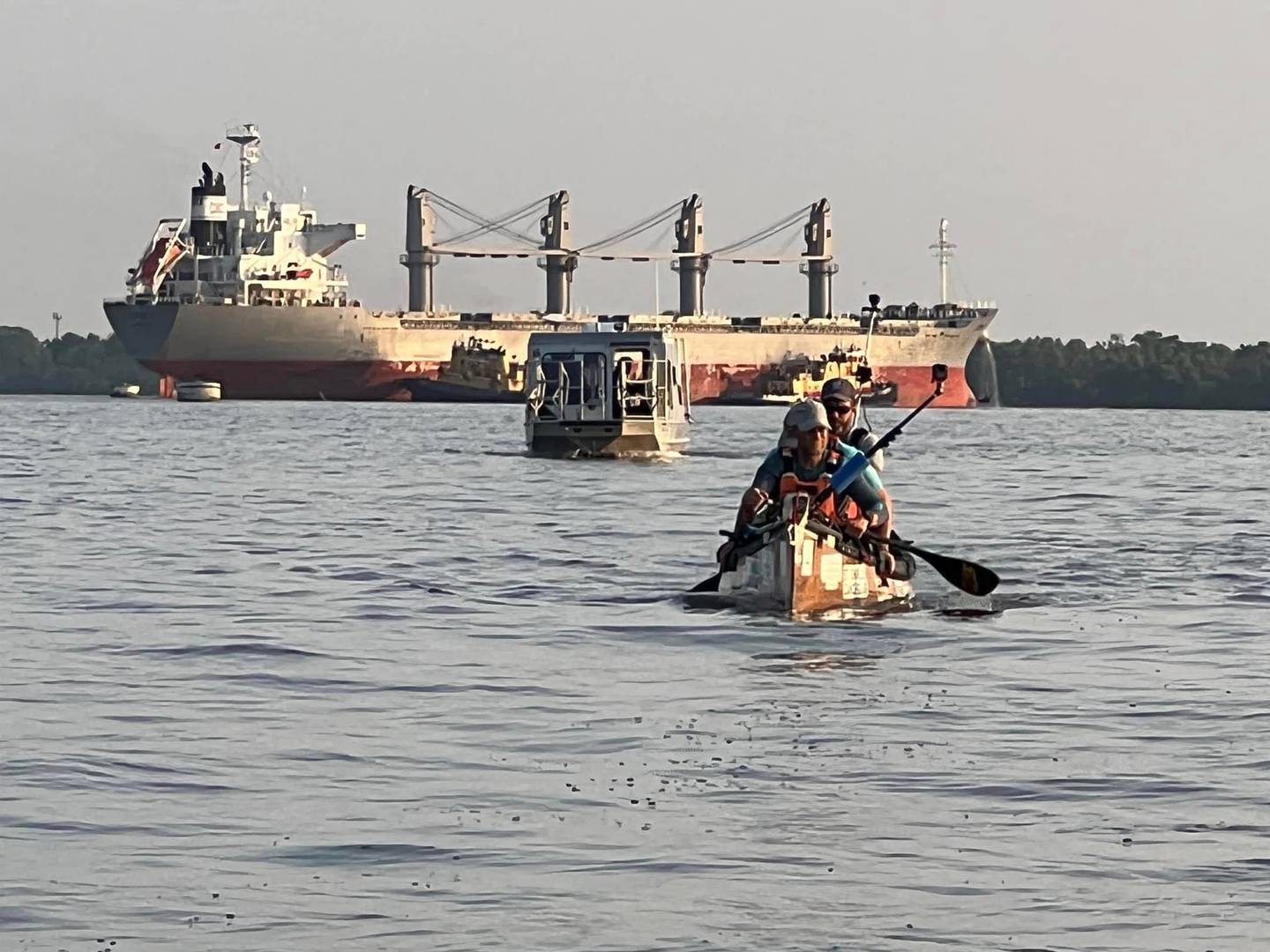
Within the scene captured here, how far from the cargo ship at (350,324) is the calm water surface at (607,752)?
109 meters

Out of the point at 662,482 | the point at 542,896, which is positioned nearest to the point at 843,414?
the point at 542,896

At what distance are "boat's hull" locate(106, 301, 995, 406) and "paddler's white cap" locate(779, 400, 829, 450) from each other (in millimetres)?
118124

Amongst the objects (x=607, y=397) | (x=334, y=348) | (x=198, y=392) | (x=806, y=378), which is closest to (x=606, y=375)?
(x=607, y=397)

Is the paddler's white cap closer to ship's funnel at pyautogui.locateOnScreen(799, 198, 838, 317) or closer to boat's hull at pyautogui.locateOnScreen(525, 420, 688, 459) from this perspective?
boat's hull at pyautogui.locateOnScreen(525, 420, 688, 459)

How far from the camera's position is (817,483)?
21.3 metres

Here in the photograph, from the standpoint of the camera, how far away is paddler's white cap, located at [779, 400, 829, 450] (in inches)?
820

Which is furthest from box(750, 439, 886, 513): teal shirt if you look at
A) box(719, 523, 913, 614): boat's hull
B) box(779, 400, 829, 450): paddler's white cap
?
box(719, 523, 913, 614): boat's hull

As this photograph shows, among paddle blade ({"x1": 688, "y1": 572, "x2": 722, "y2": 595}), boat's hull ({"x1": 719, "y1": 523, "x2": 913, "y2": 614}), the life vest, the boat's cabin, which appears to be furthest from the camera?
the boat's cabin

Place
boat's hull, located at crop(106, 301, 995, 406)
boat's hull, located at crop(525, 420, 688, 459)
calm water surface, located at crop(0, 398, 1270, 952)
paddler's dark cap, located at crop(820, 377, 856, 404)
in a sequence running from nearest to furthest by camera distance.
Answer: calm water surface, located at crop(0, 398, 1270, 952), paddler's dark cap, located at crop(820, 377, 856, 404), boat's hull, located at crop(525, 420, 688, 459), boat's hull, located at crop(106, 301, 995, 406)

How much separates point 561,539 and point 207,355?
376 feet

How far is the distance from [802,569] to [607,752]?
6535 mm

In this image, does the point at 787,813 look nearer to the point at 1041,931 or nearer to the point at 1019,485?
the point at 1041,931

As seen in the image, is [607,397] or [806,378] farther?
[806,378]

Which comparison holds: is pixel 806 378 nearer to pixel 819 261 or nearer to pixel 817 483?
pixel 819 261
